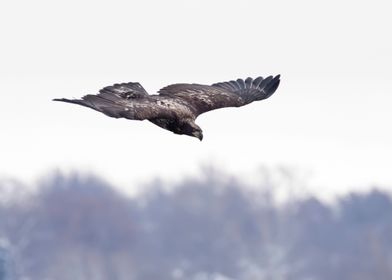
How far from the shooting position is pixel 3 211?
10219 cm

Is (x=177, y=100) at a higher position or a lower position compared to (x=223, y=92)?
lower

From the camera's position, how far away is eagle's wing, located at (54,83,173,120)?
2986 cm

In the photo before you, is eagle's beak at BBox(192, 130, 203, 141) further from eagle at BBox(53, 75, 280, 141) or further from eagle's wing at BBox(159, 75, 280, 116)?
eagle's wing at BBox(159, 75, 280, 116)

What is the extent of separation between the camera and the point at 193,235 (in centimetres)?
10694

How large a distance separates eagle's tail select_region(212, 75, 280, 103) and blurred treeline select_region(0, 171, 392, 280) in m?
52.3

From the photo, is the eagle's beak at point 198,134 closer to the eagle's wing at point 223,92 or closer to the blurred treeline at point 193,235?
the eagle's wing at point 223,92

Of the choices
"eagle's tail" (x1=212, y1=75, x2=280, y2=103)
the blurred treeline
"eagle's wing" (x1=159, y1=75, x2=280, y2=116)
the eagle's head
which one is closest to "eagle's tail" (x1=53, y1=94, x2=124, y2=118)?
the eagle's head

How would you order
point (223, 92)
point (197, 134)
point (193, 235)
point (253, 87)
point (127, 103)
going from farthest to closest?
point (193, 235) → point (253, 87) → point (223, 92) → point (197, 134) → point (127, 103)

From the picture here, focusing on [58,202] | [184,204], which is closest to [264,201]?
[184,204]

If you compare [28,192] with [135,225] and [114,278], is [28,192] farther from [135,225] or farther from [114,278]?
[114,278]

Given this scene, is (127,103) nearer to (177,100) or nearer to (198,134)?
(198,134)

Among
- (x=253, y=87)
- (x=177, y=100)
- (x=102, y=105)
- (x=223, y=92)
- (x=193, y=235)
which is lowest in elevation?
(x=102, y=105)

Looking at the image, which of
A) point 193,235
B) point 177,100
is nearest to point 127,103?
point 177,100

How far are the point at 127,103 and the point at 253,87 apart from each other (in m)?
4.36
